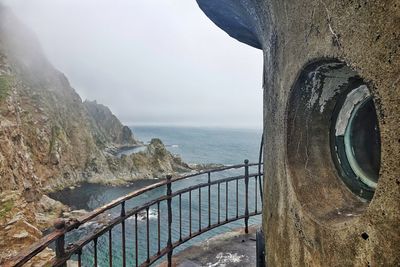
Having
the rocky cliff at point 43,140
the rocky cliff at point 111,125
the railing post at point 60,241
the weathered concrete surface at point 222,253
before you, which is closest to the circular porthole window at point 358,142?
the railing post at point 60,241

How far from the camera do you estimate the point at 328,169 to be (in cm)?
220

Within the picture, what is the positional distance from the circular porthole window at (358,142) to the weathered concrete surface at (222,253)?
2835mm

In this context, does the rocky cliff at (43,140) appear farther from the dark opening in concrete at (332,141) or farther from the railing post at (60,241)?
the dark opening in concrete at (332,141)

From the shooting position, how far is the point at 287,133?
230 centimetres

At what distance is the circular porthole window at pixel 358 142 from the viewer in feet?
6.14

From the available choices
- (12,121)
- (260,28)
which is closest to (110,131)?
(12,121)

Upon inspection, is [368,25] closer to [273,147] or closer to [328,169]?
[328,169]

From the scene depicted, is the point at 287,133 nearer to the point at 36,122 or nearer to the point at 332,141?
the point at 332,141

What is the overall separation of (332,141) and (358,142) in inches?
8.1

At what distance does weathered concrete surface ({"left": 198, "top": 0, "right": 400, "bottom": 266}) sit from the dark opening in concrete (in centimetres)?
2

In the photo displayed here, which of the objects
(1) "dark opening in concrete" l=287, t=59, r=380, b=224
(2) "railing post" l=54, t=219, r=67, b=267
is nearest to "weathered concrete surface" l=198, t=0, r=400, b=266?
(1) "dark opening in concrete" l=287, t=59, r=380, b=224

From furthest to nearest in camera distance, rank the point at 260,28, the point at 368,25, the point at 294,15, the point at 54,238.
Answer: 1. the point at 260,28
2. the point at 54,238
3. the point at 294,15
4. the point at 368,25

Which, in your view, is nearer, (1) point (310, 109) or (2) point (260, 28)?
(1) point (310, 109)

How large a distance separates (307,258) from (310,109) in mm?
977
